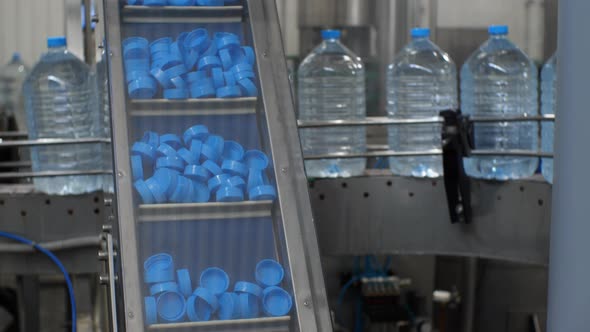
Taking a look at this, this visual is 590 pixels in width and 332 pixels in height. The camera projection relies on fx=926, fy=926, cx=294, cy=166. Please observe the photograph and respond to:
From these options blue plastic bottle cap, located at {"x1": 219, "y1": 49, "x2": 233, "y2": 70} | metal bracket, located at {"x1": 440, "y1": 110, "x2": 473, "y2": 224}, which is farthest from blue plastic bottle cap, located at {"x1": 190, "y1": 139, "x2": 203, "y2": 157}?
metal bracket, located at {"x1": 440, "y1": 110, "x2": 473, "y2": 224}

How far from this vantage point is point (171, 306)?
2.00m

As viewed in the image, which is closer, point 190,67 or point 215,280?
point 215,280

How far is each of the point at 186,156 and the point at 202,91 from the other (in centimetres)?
17

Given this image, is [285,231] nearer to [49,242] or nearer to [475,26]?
[49,242]

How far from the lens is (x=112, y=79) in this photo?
2168 millimetres

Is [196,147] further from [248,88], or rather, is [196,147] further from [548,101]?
[548,101]

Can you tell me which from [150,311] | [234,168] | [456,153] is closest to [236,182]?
[234,168]

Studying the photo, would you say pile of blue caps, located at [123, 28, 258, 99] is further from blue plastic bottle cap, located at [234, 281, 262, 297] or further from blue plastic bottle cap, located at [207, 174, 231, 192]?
blue plastic bottle cap, located at [234, 281, 262, 297]

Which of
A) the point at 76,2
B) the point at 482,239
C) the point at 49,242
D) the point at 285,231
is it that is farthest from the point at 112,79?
the point at 76,2

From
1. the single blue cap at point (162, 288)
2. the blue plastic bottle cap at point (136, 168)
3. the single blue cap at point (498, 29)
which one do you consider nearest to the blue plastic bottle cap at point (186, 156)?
the blue plastic bottle cap at point (136, 168)

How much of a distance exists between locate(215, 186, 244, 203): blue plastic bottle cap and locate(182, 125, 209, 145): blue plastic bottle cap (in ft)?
0.49

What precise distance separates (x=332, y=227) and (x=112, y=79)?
6.45 ft

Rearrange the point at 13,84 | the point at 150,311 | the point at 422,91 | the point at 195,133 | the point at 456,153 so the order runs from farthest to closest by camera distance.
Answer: the point at 13,84 < the point at 422,91 < the point at 456,153 < the point at 195,133 < the point at 150,311

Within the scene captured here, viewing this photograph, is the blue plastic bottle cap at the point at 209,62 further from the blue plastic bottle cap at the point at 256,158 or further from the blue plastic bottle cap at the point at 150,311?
the blue plastic bottle cap at the point at 150,311
